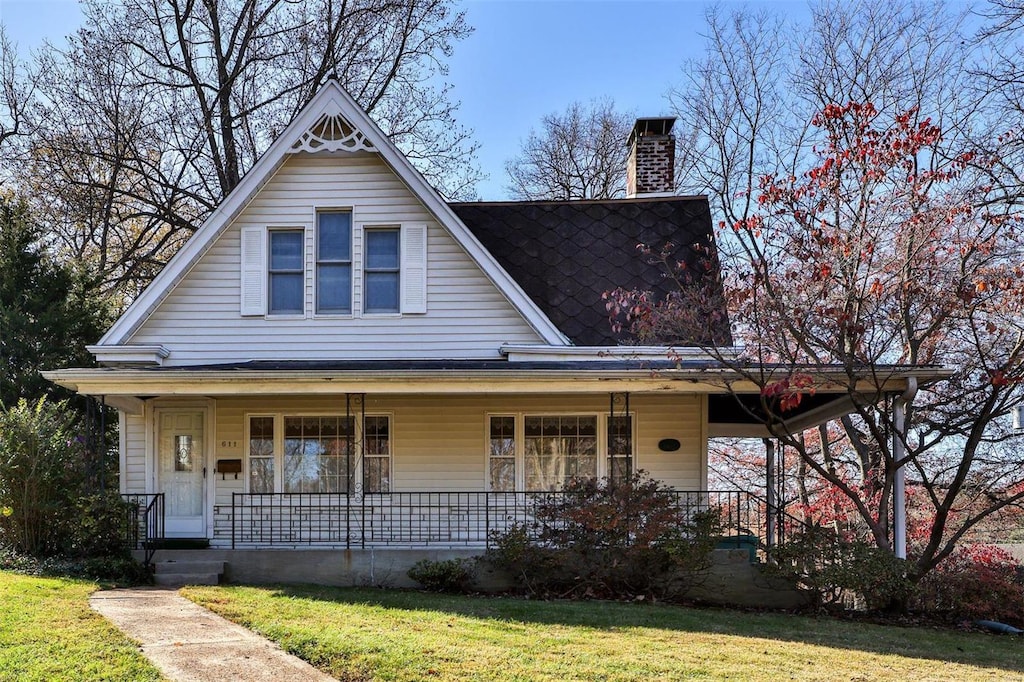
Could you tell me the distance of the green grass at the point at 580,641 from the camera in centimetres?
687

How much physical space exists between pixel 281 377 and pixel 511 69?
1112 cm

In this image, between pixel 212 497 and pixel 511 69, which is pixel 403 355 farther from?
pixel 511 69

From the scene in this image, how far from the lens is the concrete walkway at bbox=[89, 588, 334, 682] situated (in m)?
6.59

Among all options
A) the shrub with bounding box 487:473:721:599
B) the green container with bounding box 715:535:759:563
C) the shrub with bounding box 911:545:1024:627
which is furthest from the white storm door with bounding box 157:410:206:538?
the shrub with bounding box 911:545:1024:627

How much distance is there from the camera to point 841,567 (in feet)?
35.3

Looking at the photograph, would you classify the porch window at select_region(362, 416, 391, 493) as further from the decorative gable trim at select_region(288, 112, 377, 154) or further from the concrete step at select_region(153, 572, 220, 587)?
the decorative gable trim at select_region(288, 112, 377, 154)

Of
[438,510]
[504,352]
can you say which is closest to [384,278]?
[504,352]

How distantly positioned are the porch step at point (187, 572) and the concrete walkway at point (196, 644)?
1.84 m

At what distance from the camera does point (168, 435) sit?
546 inches

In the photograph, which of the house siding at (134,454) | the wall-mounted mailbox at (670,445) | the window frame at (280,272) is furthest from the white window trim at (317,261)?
the wall-mounted mailbox at (670,445)

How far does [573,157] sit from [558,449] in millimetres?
19401

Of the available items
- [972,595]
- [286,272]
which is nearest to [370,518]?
[286,272]

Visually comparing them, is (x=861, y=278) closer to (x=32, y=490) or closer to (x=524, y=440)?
(x=524, y=440)

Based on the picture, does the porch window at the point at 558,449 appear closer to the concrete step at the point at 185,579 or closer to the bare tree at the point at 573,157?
the concrete step at the point at 185,579
